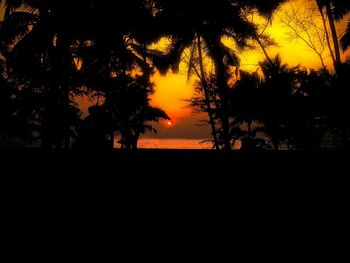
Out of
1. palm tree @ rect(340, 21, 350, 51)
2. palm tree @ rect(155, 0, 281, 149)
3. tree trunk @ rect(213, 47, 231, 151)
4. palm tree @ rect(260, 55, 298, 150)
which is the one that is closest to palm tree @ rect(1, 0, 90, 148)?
palm tree @ rect(155, 0, 281, 149)

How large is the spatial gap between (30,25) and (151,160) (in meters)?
13.8

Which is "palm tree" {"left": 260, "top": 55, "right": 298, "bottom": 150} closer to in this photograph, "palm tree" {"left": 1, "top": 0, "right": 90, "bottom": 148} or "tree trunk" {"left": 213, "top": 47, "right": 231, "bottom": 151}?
"tree trunk" {"left": 213, "top": 47, "right": 231, "bottom": 151}

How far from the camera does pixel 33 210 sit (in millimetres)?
2205

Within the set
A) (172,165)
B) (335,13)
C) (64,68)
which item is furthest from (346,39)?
(172,165)

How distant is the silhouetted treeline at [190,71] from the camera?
1158cm

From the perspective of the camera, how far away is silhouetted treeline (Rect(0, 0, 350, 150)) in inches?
456

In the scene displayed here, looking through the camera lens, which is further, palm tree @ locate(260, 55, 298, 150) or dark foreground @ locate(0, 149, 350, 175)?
palm tree @ locate(260, 55, 298, 150)

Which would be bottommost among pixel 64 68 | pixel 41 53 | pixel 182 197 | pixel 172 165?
pixel 182 197

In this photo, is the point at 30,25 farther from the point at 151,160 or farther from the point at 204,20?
the point at 151,160

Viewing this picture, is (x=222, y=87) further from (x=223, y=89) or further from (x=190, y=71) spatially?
(x=190, y=71)

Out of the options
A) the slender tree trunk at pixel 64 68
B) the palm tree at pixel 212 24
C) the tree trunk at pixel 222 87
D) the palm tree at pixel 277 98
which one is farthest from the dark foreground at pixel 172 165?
the palm tree at pixel 277 98

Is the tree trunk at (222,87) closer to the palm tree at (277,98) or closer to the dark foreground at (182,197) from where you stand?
the palm tree at (277,98)

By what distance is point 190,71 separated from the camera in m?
18.5

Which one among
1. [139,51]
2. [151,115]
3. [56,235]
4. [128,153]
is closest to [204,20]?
[139,51]
